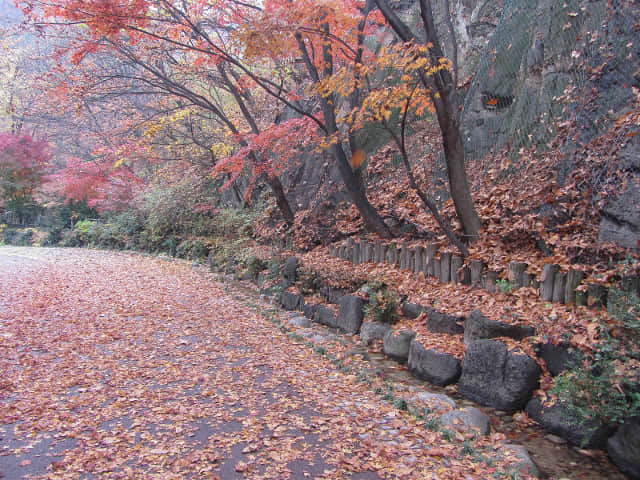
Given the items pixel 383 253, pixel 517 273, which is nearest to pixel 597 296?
pixel 517 273

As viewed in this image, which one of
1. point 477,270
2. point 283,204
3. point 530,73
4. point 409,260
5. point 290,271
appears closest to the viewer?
point 477,270

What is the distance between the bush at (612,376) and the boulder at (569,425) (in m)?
0.09

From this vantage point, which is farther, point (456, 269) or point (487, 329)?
point (456, 269)

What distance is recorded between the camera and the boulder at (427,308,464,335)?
5102 mm

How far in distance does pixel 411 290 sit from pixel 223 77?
8.47 meters

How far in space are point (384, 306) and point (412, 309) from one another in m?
0.39

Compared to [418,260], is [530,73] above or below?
above

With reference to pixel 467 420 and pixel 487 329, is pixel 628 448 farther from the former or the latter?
pixel 487 329

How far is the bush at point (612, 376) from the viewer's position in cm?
318

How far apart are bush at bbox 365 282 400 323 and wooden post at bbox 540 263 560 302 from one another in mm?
2019

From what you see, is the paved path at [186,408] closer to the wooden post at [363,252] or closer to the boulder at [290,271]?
the boulder at [290,271]

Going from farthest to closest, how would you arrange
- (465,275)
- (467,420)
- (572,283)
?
(465,275)
(572,283)
(467,420)

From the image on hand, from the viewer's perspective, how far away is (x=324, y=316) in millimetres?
7324

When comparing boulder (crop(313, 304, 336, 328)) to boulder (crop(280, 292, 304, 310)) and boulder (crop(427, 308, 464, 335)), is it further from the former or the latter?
boulder (crop(427, 308, 464, 335))
